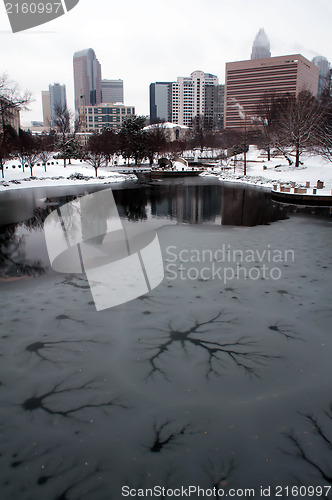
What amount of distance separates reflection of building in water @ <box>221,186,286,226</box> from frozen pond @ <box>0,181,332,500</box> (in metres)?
8.08

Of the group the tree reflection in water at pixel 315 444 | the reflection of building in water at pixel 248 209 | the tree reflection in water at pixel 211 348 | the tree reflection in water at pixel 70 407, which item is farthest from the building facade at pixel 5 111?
the tree reflection in water at pixel 315 444

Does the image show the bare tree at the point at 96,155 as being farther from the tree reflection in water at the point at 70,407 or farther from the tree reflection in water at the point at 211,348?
the tree reflection in water at the point at 70,407

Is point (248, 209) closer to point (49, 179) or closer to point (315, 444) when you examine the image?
point (315, 444)

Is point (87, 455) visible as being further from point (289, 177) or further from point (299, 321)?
point (289, 177)

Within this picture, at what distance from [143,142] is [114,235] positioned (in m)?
54.7

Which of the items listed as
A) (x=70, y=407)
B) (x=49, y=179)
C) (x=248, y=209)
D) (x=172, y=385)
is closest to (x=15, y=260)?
(x=70, y=407)

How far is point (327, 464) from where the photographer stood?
4.13 m

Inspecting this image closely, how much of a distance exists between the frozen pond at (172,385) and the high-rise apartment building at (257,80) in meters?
156

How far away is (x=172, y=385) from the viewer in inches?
215

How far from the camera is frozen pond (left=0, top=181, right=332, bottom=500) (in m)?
4.03

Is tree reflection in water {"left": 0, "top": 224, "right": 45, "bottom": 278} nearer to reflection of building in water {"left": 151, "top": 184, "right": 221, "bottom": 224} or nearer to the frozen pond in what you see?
the frozen pond

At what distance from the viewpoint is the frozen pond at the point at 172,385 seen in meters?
4.03

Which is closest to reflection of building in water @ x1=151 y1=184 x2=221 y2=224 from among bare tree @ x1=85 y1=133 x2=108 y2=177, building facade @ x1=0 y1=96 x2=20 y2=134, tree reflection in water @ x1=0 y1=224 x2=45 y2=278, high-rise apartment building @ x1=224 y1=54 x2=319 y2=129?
tree reflection in water @ x1=0 y1=224 x2=45 y2=278

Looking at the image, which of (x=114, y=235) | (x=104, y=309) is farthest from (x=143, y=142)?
(x=104, y=309)
